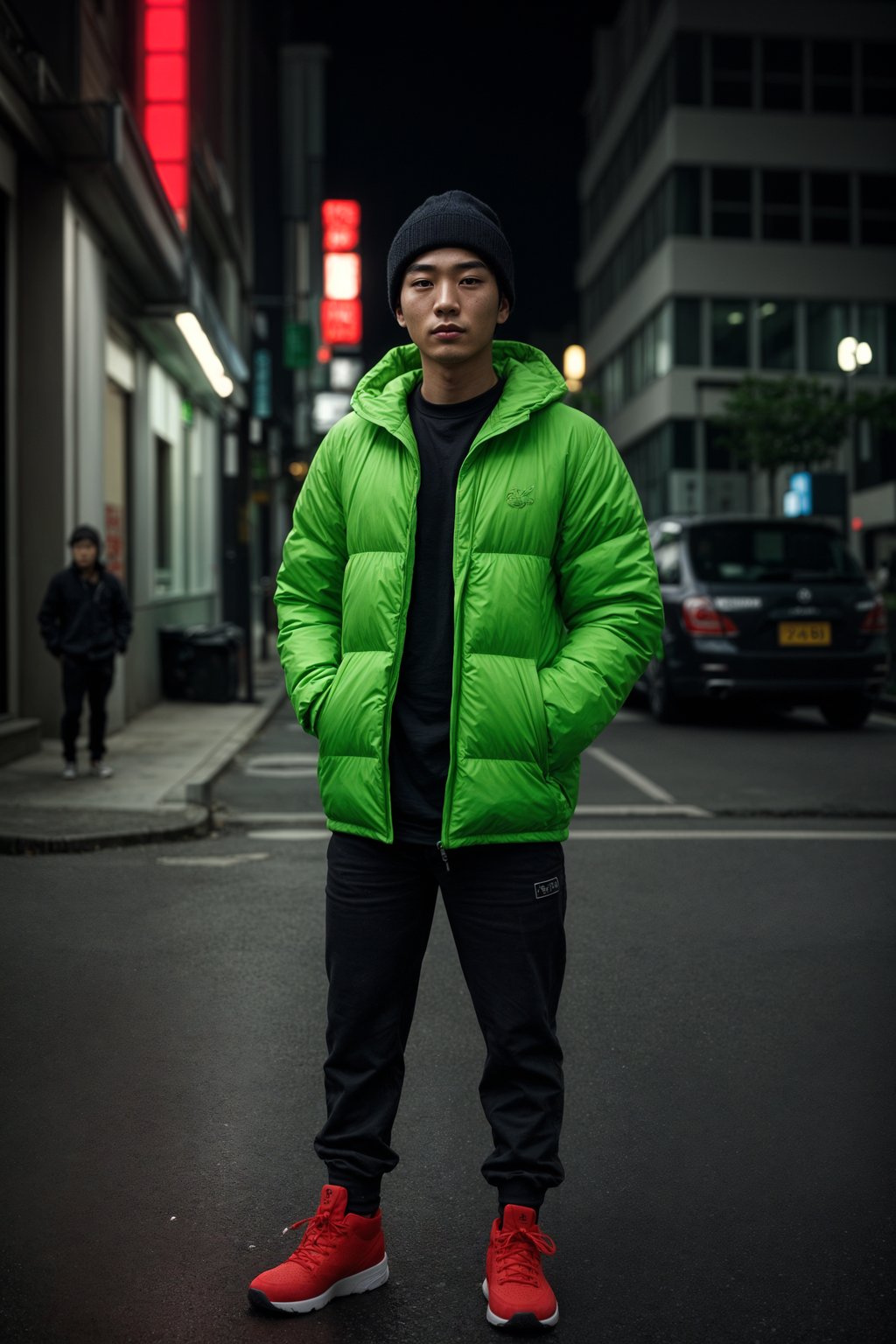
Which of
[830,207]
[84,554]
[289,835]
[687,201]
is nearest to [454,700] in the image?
[289,835]

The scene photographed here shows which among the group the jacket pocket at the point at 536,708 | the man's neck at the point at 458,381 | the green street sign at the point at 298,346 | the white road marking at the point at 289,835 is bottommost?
the white road marking at the point at 289,835

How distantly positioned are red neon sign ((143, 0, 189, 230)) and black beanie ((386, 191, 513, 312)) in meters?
14.5

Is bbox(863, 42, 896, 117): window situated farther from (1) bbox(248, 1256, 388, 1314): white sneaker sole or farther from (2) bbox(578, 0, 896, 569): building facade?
(1) bbox(248, 1256, 388, 1314): white sneaker sole

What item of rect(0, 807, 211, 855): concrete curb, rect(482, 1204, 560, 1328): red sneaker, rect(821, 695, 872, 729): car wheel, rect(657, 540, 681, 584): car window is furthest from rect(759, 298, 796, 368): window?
rect(482, 1204, 560, 1328): red sneaker

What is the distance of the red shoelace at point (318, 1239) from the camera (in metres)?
2.84

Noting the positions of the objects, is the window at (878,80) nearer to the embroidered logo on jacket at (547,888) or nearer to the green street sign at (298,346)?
the green street sign at (298,346)

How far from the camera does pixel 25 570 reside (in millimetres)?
11984

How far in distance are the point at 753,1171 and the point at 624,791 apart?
6.25m

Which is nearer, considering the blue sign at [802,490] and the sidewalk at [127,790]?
the sidewalk at [127,790]

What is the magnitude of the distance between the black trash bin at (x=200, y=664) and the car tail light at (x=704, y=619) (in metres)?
→ 5.83

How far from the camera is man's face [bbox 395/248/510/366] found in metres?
2.83

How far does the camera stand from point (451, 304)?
9.30 feet

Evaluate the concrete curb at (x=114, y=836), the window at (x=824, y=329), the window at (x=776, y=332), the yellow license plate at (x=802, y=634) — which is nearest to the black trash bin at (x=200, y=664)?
the yellow license plate at (x=802, y=634)

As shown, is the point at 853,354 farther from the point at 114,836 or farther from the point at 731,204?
the point at 731,204
